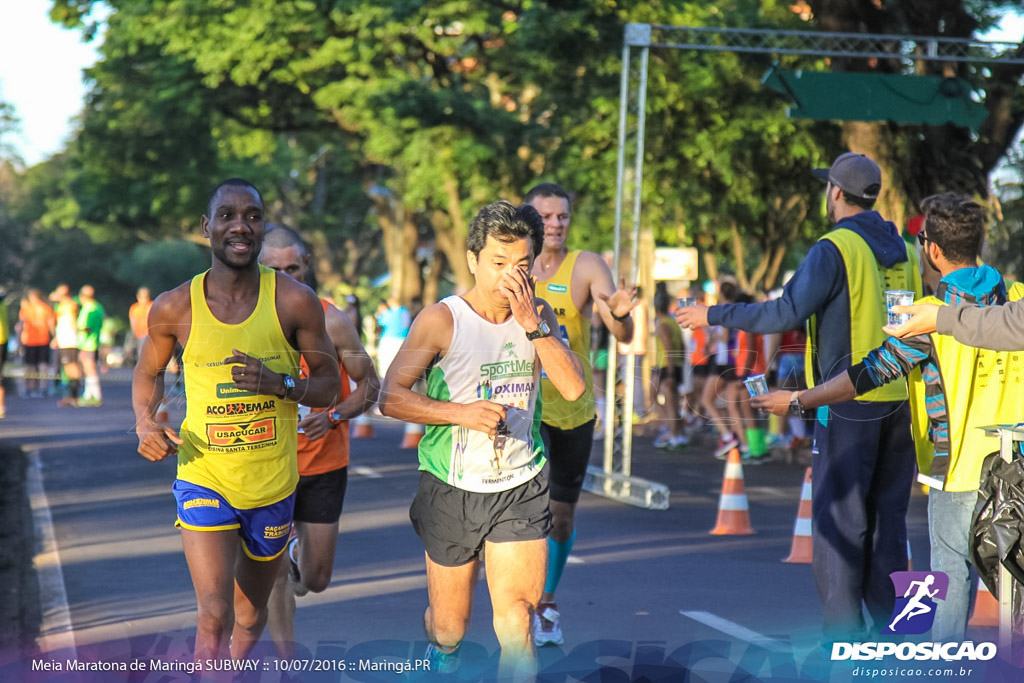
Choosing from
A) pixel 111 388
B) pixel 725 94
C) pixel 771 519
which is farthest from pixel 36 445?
pixel 111 388

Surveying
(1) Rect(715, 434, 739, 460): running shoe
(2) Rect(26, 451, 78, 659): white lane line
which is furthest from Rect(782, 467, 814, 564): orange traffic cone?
(1) Rect(715, 434, 739, 460): running shoe

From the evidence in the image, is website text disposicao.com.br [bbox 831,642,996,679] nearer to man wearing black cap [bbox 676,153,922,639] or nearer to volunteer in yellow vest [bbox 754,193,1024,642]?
volunteer in yellow vest [bbox 754,193,1024,642]

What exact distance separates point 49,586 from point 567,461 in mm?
3389

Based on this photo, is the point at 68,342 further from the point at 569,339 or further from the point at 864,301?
the point at 864,301

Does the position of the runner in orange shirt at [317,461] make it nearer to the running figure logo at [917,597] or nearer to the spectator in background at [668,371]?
the running figure logo at [917,597]

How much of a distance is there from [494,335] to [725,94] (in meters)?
19.4

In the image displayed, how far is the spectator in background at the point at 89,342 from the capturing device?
84.9ft

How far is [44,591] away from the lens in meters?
8.59

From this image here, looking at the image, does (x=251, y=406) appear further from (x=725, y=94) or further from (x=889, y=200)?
(x=725, y=94)

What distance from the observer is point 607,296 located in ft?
24.8

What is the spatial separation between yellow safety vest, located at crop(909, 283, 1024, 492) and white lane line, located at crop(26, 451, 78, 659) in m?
4.04

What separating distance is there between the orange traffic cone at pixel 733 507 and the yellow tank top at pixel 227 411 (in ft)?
22.3

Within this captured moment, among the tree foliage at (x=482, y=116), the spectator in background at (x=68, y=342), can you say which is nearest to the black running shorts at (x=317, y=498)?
the tree foliage at (x=482, y=116)

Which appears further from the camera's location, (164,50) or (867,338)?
(164,50)
